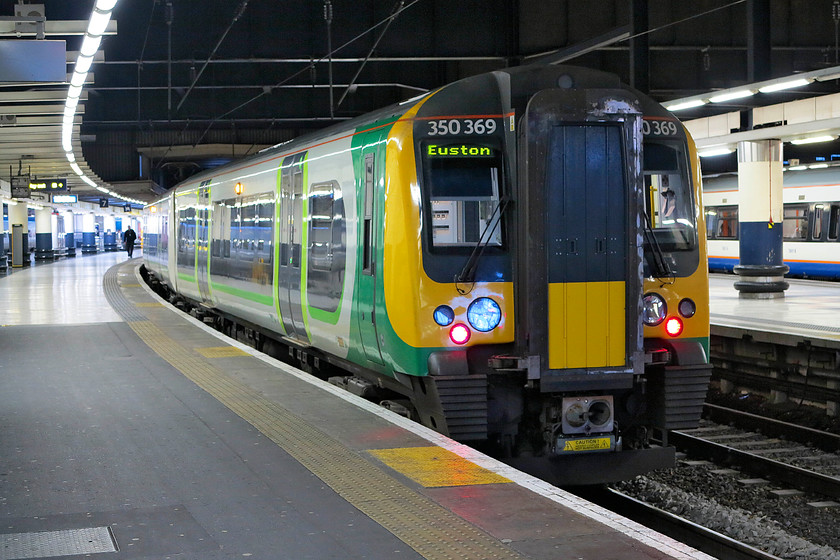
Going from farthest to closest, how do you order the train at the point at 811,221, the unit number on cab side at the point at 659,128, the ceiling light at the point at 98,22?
the train at the point at 811,221
the ceiling light at the point at 98,22
the unit number on cab side at the point at 659,128

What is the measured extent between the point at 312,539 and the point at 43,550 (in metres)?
1.26

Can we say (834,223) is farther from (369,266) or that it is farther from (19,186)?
(19,186)

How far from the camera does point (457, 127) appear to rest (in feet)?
25.4

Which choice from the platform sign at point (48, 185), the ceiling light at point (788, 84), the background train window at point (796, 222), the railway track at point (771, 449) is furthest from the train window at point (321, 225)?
the platform sign at point (48, 185)

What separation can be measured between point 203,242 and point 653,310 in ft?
40.0

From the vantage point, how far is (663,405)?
7.80 m

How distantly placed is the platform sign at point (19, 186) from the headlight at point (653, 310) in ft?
95.7

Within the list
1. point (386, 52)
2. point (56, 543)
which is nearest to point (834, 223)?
point (386, 52)

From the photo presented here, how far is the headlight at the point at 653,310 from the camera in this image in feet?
25.8

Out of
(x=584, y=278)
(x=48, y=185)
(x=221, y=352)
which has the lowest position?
(x=221, y=352)

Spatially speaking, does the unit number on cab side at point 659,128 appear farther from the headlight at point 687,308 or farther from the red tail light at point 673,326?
the red tail light at point 673,326

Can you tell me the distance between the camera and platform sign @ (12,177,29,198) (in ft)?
108

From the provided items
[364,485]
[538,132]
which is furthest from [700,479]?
[364,485]

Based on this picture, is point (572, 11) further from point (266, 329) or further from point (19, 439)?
point (19, 439)
